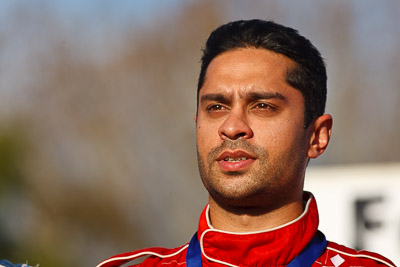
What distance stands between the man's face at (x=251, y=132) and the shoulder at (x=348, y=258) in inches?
13.0

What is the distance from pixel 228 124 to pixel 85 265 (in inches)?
615

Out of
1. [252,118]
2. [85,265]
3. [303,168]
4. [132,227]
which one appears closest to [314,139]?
[303,168]

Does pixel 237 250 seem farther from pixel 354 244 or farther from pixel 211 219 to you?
pixel 354 244

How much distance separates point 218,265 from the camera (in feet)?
13.2

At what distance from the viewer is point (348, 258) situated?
13.7ft

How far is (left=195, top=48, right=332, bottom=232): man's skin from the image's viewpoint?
394cm

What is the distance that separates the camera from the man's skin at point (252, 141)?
3.94m

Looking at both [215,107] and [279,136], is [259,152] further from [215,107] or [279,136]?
[215,107]

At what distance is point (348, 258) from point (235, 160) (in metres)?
0.79

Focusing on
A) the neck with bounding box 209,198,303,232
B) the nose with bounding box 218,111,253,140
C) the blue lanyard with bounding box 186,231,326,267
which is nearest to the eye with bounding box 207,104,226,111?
the nose with bounding box 218,111,253,140

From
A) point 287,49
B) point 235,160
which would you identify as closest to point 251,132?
point 235,160

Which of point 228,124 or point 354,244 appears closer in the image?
point 228,124

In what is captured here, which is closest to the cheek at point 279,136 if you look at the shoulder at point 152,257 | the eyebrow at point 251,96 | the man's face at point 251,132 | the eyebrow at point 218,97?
the man's face at point 251,132

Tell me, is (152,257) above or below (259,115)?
below
